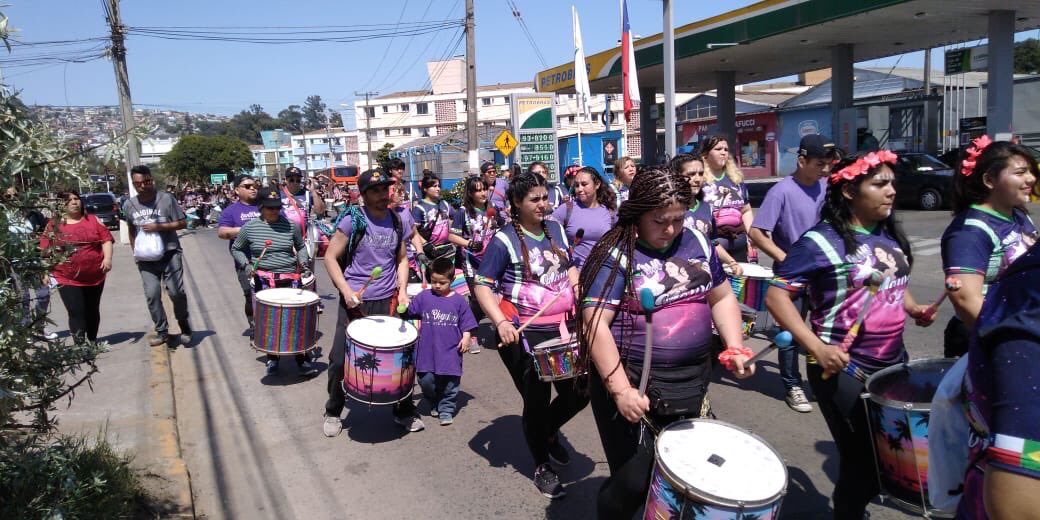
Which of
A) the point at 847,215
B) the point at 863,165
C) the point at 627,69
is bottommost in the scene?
the point at 847,215

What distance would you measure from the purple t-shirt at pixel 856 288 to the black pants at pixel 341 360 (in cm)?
320

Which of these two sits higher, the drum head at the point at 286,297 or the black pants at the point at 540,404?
the drum head at the point at 286,297

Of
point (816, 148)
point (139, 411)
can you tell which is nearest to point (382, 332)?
point (139, 411)

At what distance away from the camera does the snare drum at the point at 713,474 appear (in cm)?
239

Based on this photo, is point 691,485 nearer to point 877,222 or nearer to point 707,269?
point 707,269

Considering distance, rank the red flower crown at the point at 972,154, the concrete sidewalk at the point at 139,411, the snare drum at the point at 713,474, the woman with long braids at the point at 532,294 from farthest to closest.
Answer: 1. the concrete sidewalk at the point at 139,411
2. the woman with long braids at the point at 532,294
3. the red flower crown at the point at 972,154
4. the snare drum at the point at 713,474

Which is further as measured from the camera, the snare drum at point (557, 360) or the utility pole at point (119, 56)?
the utility pole at point (119, 56)

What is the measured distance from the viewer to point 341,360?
5.36m

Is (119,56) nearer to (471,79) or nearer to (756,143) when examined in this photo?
(471,79)

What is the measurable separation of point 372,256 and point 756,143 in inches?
1707

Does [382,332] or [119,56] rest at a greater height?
[119,56]

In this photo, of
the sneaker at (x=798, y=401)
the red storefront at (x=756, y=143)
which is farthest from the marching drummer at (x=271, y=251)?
the red storefront at (x=756, y=143)

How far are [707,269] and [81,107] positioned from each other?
2.82m

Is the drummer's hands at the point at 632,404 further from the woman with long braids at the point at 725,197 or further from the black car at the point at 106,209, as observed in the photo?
the black car at the point at 106,209
